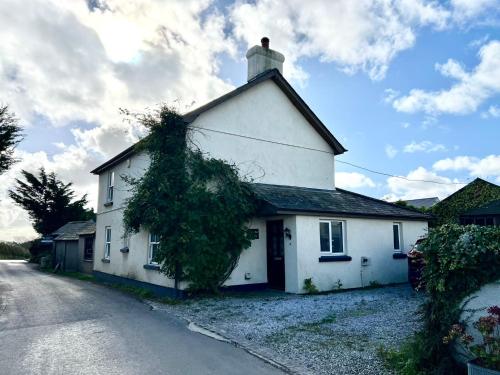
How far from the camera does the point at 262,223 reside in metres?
14.0

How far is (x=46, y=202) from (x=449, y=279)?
43667 millimetres

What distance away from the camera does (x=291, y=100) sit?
55.7 feet

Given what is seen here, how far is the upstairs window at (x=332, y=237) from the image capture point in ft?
44.6

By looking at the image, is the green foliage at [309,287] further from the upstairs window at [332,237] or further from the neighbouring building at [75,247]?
the neighbouring building at [75,247]

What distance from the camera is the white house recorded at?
13078 millimetres

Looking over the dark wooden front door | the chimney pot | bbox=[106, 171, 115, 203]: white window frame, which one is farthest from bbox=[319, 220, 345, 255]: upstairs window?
bbox=[106, 171, 115, 203]: white window frame

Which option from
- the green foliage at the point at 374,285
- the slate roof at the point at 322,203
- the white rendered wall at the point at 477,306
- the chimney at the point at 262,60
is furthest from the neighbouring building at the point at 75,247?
the white rendered wall at the point at 477,306

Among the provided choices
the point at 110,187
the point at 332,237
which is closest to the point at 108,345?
the point at 332,237

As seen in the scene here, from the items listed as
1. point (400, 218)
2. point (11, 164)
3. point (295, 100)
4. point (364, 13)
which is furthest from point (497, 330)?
point (11, 164)

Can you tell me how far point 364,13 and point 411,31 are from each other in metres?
1.82

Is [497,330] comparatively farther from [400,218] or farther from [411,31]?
[400,218]

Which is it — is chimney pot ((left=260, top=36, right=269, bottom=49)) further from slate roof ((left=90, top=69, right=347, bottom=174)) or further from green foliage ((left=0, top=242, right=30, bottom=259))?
green foliage ((left=0, top=242, right=30, bottom=259))

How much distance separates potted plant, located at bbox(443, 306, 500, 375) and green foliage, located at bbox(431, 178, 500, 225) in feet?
66.1

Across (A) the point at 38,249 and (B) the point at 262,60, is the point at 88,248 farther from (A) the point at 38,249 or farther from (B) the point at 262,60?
(B) the point at 262,60
